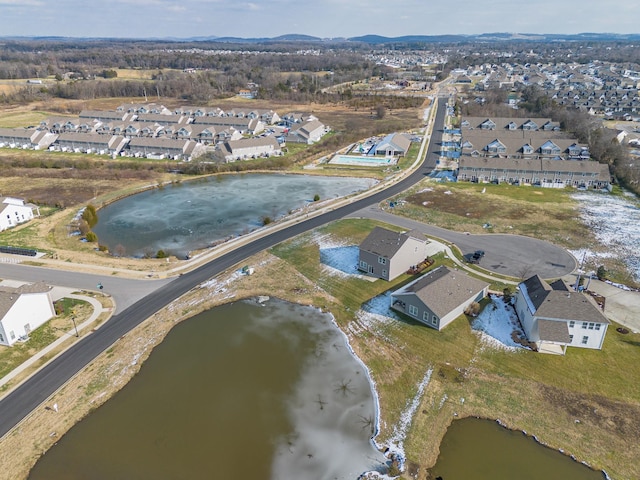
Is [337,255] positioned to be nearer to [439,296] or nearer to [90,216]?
[439,296]

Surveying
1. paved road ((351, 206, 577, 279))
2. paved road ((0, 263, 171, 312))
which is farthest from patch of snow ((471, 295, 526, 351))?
paved road ((0, 263, 171, 312))

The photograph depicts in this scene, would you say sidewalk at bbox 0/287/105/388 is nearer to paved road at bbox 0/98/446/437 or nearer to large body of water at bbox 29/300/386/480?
paved road at bbox 0/98/446/437

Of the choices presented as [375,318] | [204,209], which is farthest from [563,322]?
[204,209]

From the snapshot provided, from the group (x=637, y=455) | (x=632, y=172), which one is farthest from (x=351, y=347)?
(x=632, y=172)

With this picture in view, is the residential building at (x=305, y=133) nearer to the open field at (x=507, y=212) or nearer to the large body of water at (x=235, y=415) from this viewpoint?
the open field at (x=507, y=212)

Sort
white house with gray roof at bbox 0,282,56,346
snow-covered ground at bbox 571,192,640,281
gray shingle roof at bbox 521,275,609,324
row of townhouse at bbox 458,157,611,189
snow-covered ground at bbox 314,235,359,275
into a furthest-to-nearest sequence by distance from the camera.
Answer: row of townhouse at bbox 458,157,611,189
snow-covered ground at bbox 571,192,640,281
snow-covered ground at bbox 314,235,359,275
white house with gray roof at bbox 0,282,56,346
gray shingle roof at bbox 521,275,609,324

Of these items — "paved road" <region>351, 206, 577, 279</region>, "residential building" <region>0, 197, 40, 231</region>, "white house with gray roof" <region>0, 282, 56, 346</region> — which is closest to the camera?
"white house with gray roof" <region>0, 282, 56, 346</region>

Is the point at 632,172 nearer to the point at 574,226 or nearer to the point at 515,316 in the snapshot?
the point at 574,226
